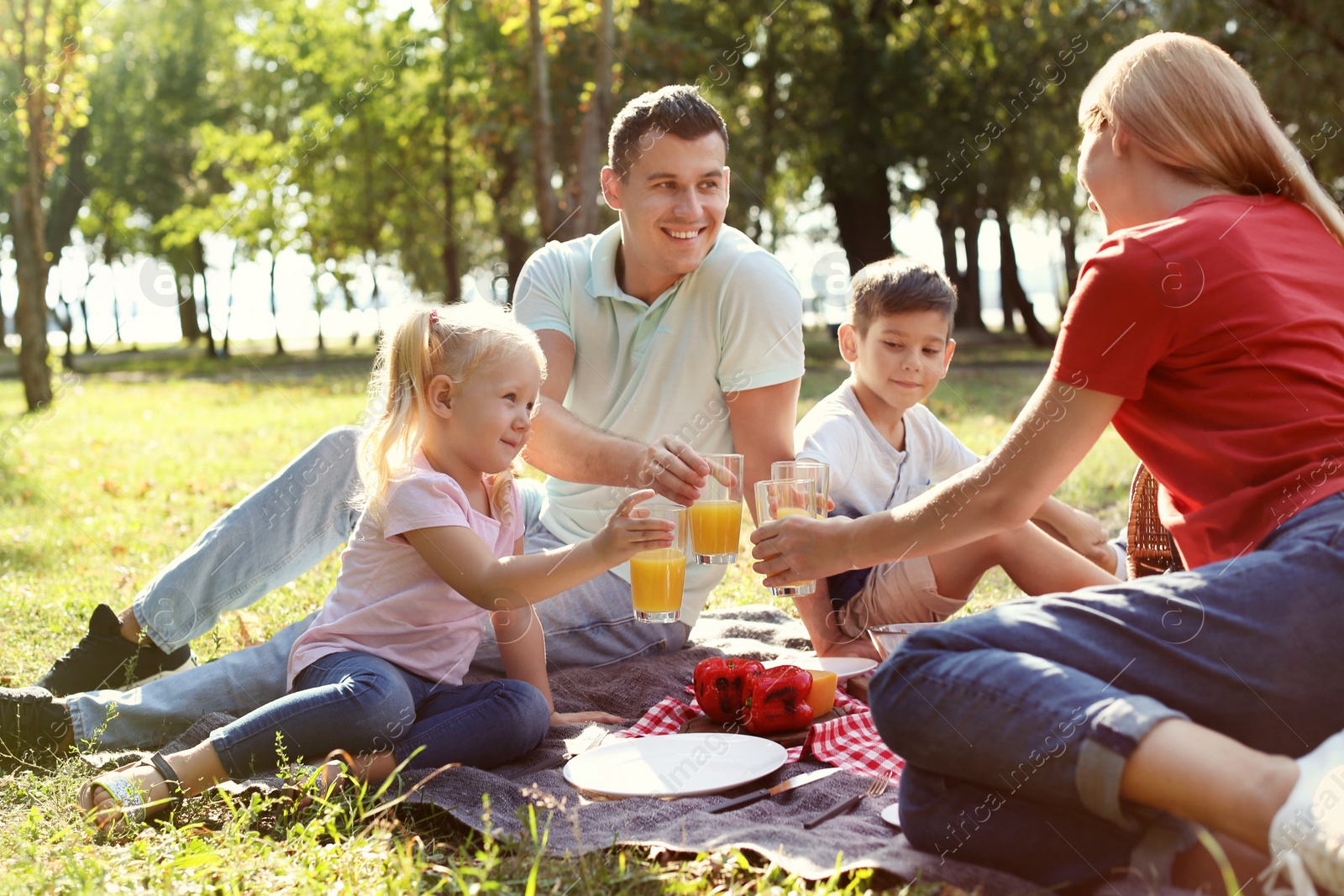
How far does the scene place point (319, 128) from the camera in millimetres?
24953

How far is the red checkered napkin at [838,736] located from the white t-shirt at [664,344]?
23.6 inches

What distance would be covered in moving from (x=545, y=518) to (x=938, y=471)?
1.66 m

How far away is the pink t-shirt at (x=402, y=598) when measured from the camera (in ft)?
11.0

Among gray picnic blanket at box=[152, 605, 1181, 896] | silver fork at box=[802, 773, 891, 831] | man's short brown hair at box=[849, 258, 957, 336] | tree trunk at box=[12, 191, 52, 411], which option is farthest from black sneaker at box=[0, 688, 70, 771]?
tree trunk at box=[12, 191, 52, 411]

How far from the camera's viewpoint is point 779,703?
3461mm

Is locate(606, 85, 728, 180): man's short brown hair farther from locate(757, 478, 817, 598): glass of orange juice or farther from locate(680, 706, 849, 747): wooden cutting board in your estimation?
locate(680, 706, 849, 747): wooden cutting board

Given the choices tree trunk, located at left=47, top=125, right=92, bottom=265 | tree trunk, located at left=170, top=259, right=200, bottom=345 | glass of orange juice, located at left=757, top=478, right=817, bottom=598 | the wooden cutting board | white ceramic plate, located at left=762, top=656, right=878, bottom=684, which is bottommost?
the wooden cutting board

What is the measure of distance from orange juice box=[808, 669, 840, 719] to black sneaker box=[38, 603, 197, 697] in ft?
7.01

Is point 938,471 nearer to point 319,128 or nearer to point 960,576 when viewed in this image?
point 960,576

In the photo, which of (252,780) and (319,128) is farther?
(319,128)

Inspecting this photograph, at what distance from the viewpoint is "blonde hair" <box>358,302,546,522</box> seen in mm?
3439

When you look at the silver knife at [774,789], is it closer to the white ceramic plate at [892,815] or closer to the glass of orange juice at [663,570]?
the white ceramic plate at [892,815]

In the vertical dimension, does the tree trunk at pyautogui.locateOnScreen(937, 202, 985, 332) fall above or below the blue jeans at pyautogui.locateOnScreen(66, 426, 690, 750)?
above

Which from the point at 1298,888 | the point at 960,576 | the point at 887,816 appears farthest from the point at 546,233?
the point at 1298,888
